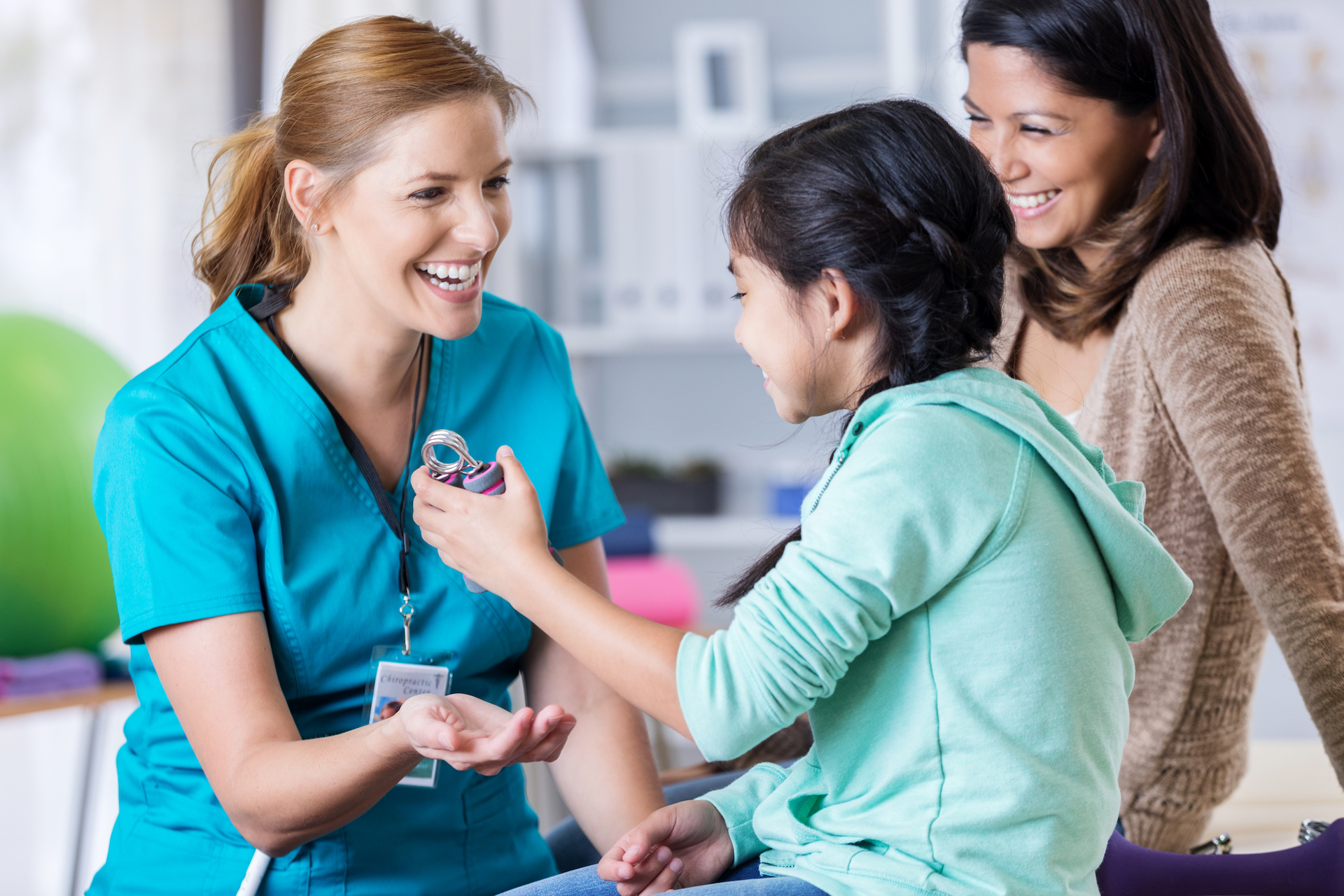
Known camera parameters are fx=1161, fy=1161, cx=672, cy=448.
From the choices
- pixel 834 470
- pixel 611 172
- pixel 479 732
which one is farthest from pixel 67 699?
pixel 611 172

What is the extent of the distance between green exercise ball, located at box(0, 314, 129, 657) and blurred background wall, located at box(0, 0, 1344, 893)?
179 mm

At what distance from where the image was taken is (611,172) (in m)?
3.18

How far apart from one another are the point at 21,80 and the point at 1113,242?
7.03 feet

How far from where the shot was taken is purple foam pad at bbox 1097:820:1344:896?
1.10 m

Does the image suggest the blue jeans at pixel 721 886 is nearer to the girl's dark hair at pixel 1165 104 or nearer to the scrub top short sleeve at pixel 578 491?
the scrub top short sleeve at pixel 578 491

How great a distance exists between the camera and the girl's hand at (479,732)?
0.89 meters

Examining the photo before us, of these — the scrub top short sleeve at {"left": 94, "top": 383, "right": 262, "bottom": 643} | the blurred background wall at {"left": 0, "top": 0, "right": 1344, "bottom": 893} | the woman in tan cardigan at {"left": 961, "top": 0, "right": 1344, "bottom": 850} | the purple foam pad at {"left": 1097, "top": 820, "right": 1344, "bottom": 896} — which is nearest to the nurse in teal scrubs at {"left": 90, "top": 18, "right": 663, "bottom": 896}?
the scrub top short sleeve at {"left": 94, "top": 383, "right": 262, "bottom": 643}

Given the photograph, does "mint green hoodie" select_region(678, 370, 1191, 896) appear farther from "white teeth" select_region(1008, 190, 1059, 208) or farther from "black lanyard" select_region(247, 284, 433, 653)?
"white teeth" select_region(1008, 190, 1059, 208)

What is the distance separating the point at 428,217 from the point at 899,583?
61cm

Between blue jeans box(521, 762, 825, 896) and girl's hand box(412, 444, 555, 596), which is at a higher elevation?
girl's hand box(412, 444, 555, 596)

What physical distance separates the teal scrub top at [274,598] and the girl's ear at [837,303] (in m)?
0.50

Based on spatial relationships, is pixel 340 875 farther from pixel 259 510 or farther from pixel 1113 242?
pixel 1113 242

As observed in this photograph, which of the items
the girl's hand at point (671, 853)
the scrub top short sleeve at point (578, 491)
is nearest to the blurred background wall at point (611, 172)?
the scrub top short sleeve at point (578, 491)

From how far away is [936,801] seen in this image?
0.82m
